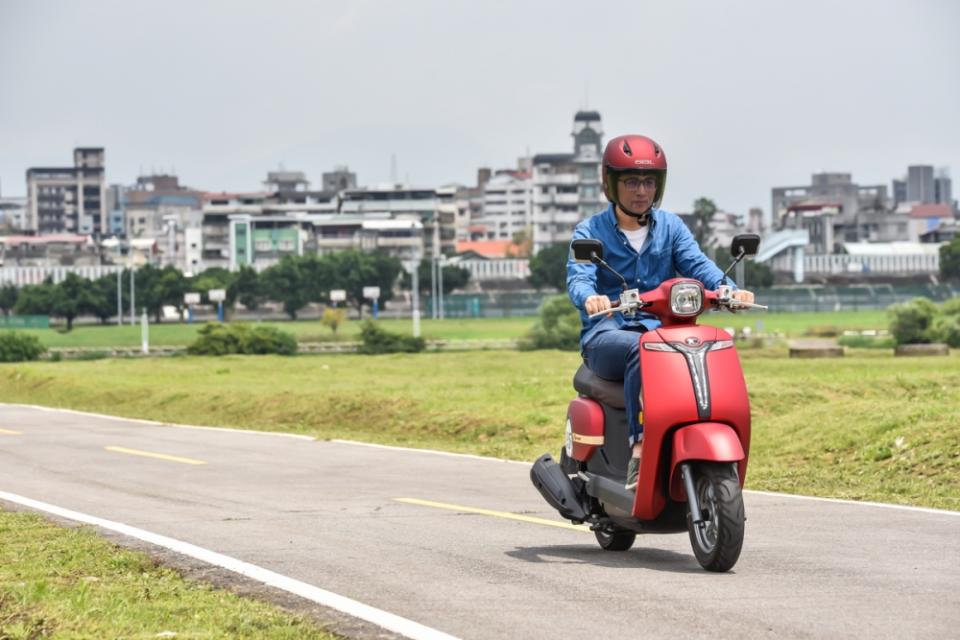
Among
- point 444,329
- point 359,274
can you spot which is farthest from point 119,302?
point 444,329

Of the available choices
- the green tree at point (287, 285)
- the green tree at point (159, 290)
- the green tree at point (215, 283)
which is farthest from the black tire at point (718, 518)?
the green tree at point (287, 285)

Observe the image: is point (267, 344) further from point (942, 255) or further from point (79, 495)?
point (942, 255)

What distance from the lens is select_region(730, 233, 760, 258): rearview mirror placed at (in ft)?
28.5

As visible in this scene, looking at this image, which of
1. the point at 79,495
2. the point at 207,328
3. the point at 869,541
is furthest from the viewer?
the point at 207,328

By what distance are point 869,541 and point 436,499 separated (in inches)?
162

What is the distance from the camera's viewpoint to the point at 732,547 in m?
7.86

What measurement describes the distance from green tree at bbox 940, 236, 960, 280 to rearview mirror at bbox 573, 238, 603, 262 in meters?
160

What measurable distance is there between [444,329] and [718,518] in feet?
344

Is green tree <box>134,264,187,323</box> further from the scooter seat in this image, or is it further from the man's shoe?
the man's shoe

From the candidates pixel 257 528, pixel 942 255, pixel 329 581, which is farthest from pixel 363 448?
pixel 942 255

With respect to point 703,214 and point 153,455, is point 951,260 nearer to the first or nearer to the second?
point 703,214

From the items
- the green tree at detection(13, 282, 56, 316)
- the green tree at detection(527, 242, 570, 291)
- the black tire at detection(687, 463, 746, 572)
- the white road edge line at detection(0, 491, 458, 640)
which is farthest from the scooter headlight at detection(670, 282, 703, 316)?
the green tree at detection(527, 242, 570, 291)

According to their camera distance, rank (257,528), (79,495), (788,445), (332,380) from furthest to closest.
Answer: (332,380), (788,445), (79,495), (257,528)

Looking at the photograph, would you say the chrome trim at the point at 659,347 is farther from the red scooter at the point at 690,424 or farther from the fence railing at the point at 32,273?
the fence railing at the point at 32,273
